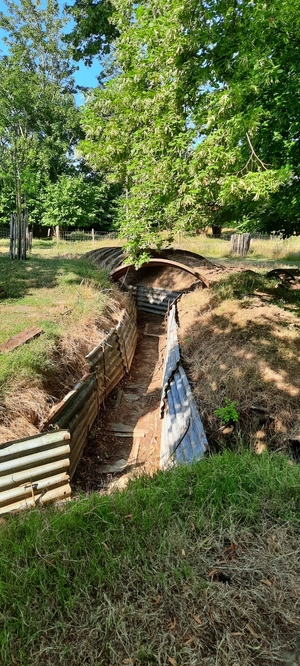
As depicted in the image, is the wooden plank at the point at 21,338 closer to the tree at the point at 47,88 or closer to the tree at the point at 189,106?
the tree at the point at 189,106

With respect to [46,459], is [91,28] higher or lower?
higher

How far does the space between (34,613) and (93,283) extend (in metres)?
7.81

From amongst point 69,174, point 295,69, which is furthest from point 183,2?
point 69,174

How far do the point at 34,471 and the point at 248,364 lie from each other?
10.9 ft

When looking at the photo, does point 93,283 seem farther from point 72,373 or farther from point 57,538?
point 57,538

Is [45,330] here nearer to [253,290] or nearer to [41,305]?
[41,305]

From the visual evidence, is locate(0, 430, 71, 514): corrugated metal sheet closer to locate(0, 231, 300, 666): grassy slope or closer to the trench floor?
the trench floor

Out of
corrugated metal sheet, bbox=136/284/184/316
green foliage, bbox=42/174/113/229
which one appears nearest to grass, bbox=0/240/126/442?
corrugated metal sheet, bbox=136/284/184/316

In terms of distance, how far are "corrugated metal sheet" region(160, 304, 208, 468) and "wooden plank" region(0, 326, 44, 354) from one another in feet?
7.50

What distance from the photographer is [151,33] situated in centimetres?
495

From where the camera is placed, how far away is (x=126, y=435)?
5.64 m

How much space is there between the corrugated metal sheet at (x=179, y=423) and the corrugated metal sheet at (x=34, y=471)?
121 centimetres

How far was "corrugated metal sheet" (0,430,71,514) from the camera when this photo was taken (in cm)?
309

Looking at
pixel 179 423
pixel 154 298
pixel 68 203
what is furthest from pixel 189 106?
pixel 68 203
